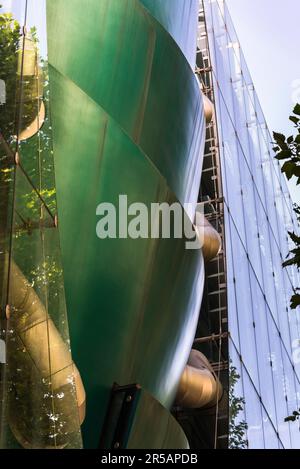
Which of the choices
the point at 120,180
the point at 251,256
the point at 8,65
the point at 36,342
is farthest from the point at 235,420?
the point at 8,65

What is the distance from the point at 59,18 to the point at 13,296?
5083 millimetres

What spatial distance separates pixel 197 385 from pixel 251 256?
263 inches

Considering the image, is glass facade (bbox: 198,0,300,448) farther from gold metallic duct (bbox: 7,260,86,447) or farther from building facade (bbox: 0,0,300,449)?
gold metallic duct (bbox: 7,260,86,447)

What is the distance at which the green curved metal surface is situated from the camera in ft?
29.3

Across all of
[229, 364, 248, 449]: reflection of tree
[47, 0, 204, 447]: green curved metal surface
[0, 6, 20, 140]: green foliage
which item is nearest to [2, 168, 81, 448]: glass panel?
[0, 6, 20, 140]: green foliage

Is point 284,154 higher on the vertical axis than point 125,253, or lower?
lower

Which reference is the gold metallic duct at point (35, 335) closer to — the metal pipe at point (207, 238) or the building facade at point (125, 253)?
the building facade at point (125, 253)

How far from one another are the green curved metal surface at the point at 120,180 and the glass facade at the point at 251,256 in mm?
5073

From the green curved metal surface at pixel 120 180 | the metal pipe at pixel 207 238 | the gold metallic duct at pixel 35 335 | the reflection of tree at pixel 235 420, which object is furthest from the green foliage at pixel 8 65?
the reflection of tree at pixel 235 420

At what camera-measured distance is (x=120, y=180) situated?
30.9ft

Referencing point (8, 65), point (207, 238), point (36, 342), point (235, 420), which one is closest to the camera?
point (36, 342)

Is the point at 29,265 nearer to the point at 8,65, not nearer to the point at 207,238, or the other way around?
the point at 8,65

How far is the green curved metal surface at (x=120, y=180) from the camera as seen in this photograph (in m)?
8.92

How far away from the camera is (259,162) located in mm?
23062
